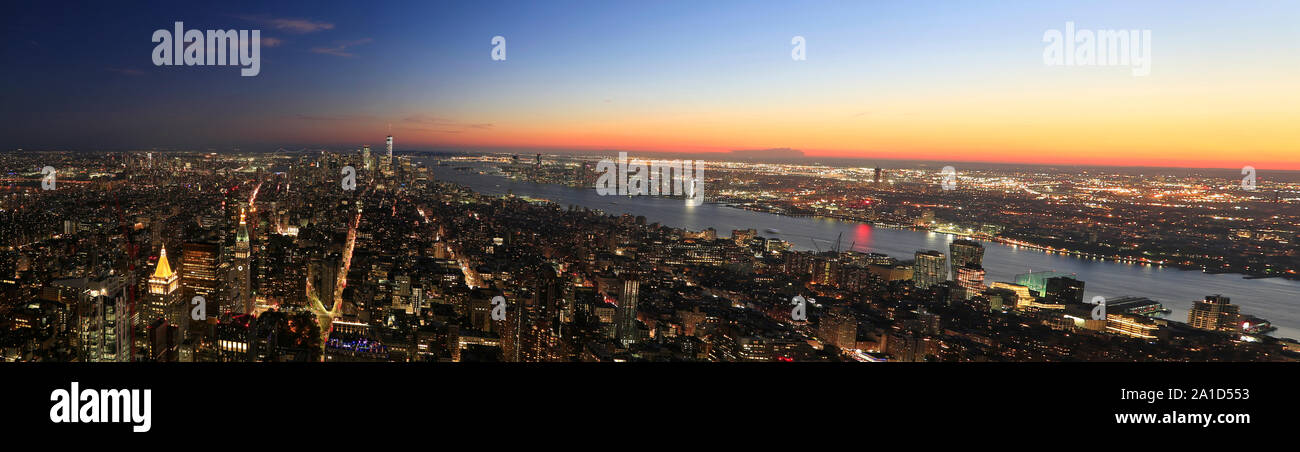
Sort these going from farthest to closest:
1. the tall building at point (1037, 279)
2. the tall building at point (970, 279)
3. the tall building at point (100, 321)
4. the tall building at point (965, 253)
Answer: the tall building at point (965, 253) → the tall building at point (970, 279) → the tall building at point (1037, 279) → the tall building at point (100, 321)

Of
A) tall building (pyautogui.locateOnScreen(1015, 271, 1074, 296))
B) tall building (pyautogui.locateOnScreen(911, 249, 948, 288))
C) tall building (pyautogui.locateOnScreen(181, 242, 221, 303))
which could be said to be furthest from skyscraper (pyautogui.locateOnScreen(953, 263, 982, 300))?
tall building (pyautogui.locateOnScreen(181, 242, 221, 303))

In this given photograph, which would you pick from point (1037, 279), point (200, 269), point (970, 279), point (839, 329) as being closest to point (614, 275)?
point (839, 329)

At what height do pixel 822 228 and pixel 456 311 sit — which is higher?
pixel 822 228

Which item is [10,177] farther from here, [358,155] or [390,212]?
[390,212]

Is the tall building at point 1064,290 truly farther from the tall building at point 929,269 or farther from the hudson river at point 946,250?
the tall building at point 929,269

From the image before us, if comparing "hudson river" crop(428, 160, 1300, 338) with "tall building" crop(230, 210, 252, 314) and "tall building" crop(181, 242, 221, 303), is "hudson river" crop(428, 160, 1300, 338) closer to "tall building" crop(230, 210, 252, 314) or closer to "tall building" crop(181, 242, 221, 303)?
"tall building" crop(230, 210, 252, 314)

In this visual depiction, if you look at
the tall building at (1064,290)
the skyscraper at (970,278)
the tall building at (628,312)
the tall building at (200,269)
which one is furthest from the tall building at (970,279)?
the tall building at (200,269)
